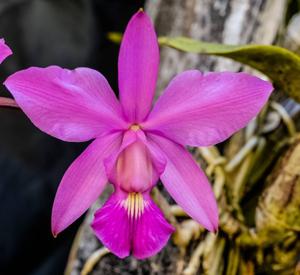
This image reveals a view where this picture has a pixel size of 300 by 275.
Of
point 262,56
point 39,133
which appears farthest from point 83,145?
point 262,56

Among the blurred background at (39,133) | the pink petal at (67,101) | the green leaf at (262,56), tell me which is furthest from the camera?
the blurred background at (39,133)

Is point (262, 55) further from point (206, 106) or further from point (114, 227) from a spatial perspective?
point (114, 227)

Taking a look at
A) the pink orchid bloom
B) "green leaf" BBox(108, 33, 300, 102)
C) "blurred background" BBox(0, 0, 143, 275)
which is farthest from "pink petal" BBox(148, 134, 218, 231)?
"blurred background" BBox(0, 0, 143, 275)

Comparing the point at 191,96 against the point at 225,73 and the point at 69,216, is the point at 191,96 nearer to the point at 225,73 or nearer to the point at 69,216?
the point at 225,73

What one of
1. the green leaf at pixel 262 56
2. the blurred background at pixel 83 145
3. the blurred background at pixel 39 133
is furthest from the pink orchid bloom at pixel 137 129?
the blurred background at pixel 39 133

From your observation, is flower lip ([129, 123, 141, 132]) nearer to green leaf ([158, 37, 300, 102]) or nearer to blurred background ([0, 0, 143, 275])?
green leaf ([158, 37, 300, 102])

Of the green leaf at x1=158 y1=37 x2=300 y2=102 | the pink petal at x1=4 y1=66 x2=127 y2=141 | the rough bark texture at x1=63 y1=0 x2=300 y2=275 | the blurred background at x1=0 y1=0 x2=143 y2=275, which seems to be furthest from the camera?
the blurred background at x1=0 y1=0 x2=143 y2=275

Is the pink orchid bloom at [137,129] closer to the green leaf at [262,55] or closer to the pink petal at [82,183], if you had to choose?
the pink petal at [82,183]

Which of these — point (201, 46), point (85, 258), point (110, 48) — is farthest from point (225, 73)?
point (110, 48)
